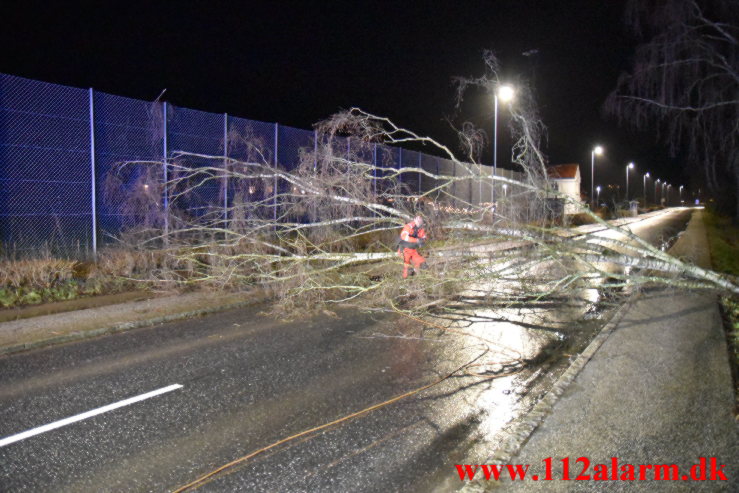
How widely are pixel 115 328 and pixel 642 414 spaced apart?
6908mm

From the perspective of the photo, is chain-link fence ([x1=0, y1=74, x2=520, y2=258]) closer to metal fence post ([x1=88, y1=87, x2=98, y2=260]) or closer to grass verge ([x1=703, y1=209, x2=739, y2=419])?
metal fence post ([x1=88, y1=87, x2=98, y2=260])

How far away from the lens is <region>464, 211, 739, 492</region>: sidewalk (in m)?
3.65

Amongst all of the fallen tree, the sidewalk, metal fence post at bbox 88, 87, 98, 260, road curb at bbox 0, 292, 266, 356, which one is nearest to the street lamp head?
the fallen tree

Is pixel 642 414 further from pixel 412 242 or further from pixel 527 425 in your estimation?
pixel 412 242

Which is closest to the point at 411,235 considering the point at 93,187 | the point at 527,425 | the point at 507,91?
the point at 507,91

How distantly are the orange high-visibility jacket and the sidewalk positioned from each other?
3.62 metres

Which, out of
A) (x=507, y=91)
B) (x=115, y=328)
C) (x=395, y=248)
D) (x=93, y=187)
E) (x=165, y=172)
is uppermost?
(x=507, y=91)

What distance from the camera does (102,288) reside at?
10109 millimetres

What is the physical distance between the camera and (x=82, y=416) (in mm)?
4672

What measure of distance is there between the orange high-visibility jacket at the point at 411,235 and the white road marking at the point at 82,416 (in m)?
5.10

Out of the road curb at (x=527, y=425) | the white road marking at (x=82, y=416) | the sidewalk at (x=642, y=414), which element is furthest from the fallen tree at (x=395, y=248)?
the white road marking at (x=82, y=416)

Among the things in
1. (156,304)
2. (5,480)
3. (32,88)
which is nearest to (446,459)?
(5,480)

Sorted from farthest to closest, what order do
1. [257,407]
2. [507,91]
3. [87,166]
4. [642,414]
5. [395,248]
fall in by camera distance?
1. [395,248]
2. [87,166]
3. [507,91]
4. [257,407]
5. [642,414]

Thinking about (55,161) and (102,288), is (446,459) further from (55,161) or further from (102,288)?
A: (55,161)
